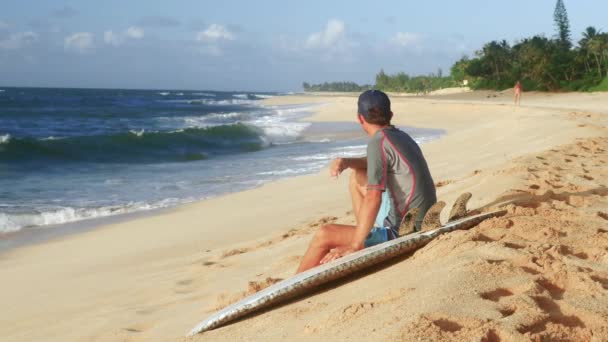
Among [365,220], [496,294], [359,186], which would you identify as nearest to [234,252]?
[359,186]

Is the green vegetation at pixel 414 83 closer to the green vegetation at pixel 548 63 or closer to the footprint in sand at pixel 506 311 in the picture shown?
the green vegetation at pixel 548 63

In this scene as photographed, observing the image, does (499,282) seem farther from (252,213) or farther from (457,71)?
(457,71)

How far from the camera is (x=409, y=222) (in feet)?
12.3

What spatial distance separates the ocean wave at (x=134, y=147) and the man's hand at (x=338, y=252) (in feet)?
48.0

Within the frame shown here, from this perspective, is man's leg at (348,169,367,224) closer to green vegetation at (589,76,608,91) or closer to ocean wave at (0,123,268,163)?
ocean wave at (0,123,268,163)

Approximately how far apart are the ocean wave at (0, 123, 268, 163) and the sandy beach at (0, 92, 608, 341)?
10.3 metres

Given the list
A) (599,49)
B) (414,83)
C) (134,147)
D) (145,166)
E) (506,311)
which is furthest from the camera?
(414,83)

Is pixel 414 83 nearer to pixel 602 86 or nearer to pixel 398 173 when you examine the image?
pixel 602 86

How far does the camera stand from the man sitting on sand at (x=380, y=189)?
3.58 metres

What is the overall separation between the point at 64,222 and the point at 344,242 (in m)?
5.93

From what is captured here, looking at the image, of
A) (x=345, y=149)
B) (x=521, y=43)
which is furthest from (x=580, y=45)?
(x=345, y=149)

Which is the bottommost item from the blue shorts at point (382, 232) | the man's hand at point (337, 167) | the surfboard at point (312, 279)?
the surfboard at point (312, 279)

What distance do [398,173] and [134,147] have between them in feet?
59.6

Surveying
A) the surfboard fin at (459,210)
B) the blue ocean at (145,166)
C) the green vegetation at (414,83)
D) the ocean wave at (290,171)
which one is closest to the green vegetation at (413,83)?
the green vegetation at (414,83)
